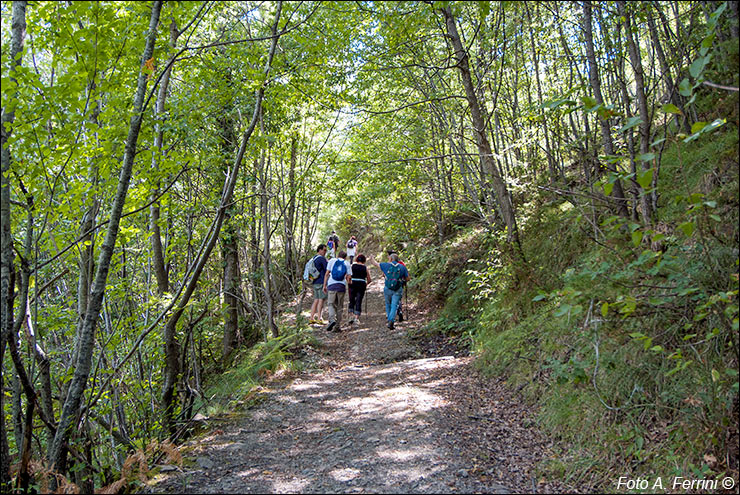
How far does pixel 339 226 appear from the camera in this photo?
2888 cm

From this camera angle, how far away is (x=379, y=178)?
11109mm

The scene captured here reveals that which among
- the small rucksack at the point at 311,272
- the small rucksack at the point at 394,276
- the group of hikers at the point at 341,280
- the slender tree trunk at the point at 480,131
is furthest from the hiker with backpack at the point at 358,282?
the slender tree trunk at the point at 480,131

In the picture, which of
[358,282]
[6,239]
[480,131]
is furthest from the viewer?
[358,282]

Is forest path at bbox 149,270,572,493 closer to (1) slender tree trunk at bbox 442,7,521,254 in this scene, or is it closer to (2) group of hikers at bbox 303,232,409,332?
(1) slender tree trunk at bbox 442,7,521,254

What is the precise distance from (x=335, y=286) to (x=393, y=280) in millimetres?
1387

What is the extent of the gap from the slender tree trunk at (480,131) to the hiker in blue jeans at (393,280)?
3690 millimetres

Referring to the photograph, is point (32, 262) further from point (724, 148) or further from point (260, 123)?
point (724, 148)

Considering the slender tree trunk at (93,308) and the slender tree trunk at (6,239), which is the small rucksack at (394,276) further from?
the slender tree trunk at (6,239)

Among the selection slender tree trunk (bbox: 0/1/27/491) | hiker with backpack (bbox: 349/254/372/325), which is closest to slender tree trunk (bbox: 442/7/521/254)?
hiker with backpack (bbox: 349/254/372/325)

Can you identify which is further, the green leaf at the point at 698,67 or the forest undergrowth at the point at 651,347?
the forest undergrowth at the point at 651,347

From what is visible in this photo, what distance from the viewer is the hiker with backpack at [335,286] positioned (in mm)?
10906

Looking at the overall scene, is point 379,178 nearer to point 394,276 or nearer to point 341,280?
point 394,276

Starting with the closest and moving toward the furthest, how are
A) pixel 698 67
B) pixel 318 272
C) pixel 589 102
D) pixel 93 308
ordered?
pixel 698 67
pixel 589 102
pixel 93 308
pixel 318 272

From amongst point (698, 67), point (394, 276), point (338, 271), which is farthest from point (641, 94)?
point (338, 271)
